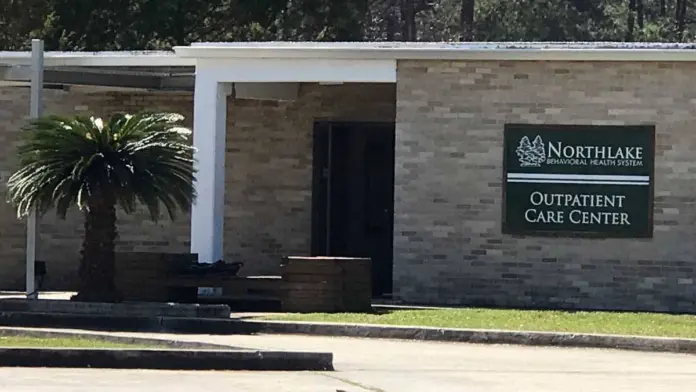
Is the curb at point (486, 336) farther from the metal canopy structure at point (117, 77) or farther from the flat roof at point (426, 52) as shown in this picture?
the metal canopy structure at point (117, 77)

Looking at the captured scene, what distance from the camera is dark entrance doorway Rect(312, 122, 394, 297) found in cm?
2555


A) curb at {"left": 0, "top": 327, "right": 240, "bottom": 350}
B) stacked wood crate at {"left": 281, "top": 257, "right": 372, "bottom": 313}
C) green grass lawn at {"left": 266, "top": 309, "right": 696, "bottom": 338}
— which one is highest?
stacked wood crate at {"left": 281, "top": 257, "right": 372, "bottom": 313}

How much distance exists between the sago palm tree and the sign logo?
4.85 metres

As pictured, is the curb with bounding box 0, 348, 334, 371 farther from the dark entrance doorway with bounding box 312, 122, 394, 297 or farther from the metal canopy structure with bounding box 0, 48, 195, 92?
the dark entrance doorway with bounding box 312, 122, 394, 297

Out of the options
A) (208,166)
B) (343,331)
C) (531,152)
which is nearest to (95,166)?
(208,166)

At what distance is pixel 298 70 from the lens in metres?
22.4

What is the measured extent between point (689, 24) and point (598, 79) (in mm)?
33557

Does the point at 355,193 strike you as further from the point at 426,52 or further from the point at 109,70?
the point at 109,70

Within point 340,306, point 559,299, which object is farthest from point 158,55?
point 559,299

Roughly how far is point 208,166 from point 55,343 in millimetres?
7451

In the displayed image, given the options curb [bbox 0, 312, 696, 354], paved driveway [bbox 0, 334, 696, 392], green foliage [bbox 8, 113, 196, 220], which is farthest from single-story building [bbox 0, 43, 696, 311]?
paved driveway [bbox 0, 334, 696, 392]

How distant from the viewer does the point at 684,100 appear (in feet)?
70.4

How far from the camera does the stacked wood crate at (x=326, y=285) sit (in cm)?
2034

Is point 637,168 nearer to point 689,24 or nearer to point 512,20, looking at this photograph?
point 512,20
